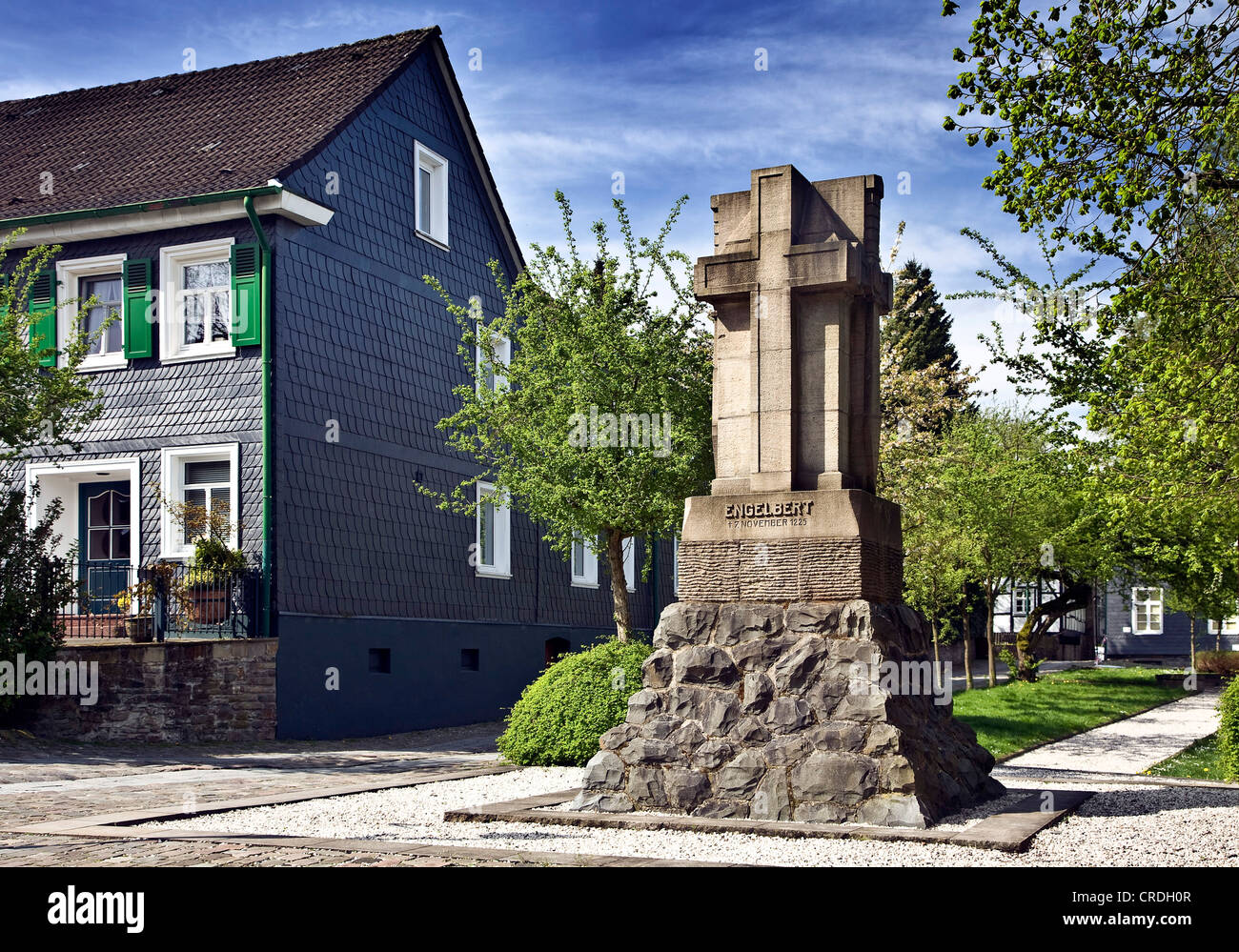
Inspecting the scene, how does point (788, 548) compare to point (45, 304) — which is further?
point (45, 304)

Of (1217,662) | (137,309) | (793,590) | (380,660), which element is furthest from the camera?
(1217,662)

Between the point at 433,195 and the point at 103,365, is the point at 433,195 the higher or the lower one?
the higher one

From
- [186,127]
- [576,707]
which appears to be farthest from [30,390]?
[576,707]

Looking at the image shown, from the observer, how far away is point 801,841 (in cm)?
866

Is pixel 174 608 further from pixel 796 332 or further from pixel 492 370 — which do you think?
pixel 796 332

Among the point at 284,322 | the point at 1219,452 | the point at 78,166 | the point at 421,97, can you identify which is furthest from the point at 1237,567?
the point at 78,166

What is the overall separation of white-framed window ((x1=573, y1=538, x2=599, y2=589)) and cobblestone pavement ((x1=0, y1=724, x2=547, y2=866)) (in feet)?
22.5

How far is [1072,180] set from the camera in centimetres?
1082

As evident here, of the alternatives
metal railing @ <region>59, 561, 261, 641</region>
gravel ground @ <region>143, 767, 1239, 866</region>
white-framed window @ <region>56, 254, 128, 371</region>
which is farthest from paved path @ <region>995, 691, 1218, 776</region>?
white-framed window @ <region>56, 254, 128, 371</region>

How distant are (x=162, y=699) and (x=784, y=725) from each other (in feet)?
37.6

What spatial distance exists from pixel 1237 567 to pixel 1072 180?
33.2 ft

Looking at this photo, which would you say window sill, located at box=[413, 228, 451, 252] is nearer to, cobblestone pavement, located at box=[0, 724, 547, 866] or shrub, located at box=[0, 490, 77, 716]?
shrub, located at box=[0, 490, 77, 716]

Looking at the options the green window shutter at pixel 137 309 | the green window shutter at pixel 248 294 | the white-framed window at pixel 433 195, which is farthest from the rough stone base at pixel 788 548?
the white-framed window at pixel 433 195

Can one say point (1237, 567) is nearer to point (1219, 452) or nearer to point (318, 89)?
point (1219, 452)
